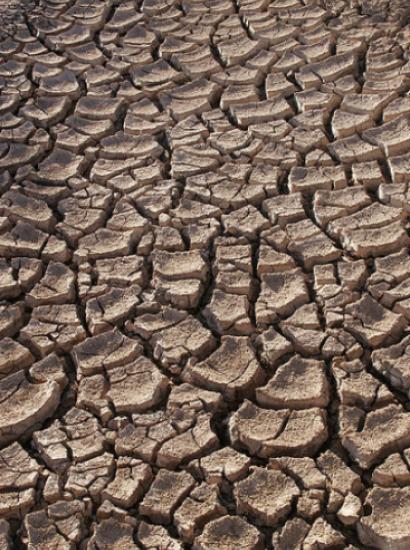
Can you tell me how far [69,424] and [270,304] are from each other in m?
0.60

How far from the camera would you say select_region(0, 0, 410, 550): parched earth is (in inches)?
80.8

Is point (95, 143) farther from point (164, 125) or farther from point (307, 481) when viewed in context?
point (307, 481)

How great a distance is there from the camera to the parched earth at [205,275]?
2.05m

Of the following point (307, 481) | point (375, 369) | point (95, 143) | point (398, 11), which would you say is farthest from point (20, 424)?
point (398, 11)

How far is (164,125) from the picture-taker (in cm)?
311

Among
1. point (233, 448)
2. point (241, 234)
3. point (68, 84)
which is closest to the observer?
point (233, 448)

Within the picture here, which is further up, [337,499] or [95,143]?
[95,143]

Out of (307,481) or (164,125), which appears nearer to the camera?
(307,481)

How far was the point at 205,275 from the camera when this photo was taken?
8.45ft

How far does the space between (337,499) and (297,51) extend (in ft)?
5.97

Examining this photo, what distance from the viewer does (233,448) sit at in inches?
84.4

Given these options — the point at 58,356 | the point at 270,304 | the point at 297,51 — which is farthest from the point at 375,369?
the point at 297,51

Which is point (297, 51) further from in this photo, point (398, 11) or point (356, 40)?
point (398, 11)

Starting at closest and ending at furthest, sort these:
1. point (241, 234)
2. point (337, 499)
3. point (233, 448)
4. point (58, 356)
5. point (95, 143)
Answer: point (337, 499), point (233, 448), point (58, 356), point (241, 234), point (95, 143)
